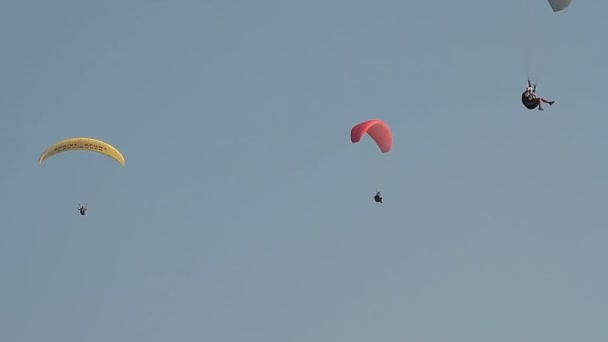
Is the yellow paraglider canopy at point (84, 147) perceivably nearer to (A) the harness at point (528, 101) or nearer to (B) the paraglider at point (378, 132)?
(B) the paraglider at point (378, 132)

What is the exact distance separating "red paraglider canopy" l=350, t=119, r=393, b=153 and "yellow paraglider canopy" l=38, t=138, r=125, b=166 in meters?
14.7

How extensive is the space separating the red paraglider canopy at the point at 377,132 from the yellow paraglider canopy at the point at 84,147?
1466 centimetres

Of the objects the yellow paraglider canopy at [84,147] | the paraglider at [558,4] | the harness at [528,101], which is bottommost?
the harness at [528,101]

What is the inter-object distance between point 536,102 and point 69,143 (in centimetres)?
3240

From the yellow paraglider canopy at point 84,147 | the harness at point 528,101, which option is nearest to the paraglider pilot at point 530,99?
the harness at point 528,101

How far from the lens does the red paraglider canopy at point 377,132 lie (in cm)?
8406

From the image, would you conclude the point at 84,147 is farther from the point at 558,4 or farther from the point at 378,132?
the point at 558,4

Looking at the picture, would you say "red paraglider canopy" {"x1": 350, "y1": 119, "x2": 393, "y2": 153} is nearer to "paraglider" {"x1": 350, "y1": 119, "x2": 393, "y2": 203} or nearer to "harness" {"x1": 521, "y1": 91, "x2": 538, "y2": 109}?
"paraglider" {"x1": 350, "y1": 119, "x2": 393, "y2": 203}

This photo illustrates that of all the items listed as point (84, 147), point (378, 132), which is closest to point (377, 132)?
point (378, 132)

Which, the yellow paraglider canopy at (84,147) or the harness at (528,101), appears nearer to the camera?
the harness at (528,101)

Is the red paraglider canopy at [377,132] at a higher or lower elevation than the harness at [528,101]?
higher

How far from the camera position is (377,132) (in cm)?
8675

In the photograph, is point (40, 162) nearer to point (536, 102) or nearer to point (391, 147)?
point (391, 147)

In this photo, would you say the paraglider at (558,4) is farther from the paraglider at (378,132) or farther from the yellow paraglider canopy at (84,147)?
the yellow paraglider canopy at (84,147)
